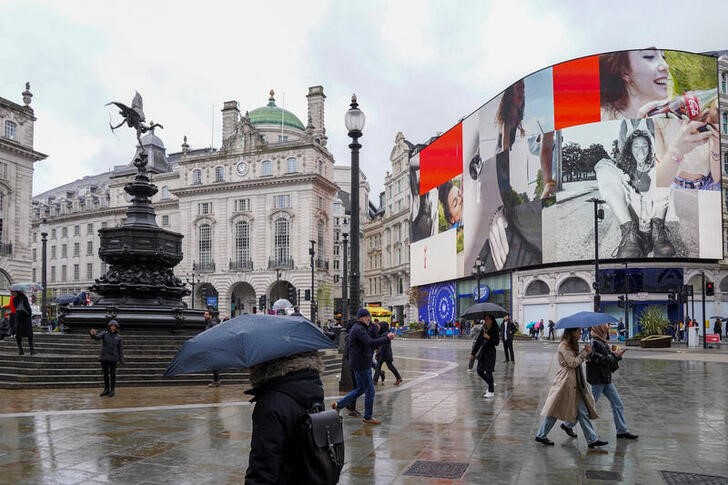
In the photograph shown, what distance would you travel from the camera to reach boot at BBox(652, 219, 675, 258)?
158 feet

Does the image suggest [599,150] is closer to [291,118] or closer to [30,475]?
[291,118]

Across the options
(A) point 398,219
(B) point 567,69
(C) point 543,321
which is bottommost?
(C) point 543,321

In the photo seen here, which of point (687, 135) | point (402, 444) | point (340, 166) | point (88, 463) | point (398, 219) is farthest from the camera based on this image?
point (340, 166)

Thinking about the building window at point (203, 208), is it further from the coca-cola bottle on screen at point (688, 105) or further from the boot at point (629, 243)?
the coca-cola bottle on screen at point (688, 105)

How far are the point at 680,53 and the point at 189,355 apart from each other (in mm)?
54876

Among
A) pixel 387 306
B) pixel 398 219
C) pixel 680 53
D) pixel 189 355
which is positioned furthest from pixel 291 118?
pixel 189 355

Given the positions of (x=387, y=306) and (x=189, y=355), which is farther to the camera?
(x=387, y=306)

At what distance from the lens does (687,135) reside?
48906mm

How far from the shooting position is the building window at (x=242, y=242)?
73438 mm

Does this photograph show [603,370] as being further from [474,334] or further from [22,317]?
[474,334]

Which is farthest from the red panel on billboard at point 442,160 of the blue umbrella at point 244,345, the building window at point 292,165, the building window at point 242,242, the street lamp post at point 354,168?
the blue umbrella at point 244,345

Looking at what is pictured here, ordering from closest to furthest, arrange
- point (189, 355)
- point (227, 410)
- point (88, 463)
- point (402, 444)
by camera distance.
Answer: point (189, 355) < point (88, 463) < point (402, 444) < point (227, 410)

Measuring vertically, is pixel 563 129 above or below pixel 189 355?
above

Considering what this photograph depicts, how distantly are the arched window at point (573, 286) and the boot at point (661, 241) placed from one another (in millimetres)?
5638
